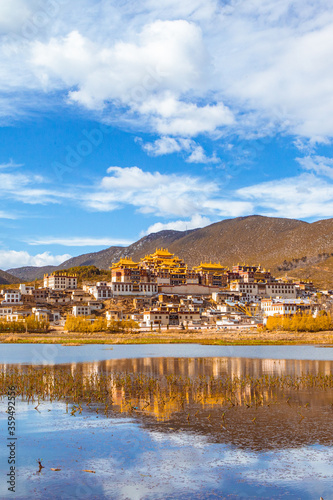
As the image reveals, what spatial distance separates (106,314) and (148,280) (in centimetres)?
3220

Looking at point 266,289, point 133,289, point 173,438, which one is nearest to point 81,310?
point 133,289

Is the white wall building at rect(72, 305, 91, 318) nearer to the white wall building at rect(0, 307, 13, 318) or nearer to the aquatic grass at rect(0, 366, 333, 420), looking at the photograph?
the white wall building at rect(0, 307, 13, 318)

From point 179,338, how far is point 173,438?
2566 inches

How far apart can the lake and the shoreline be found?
149 ft

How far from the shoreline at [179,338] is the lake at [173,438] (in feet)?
149

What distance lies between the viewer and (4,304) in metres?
119

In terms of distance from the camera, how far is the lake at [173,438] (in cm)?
1357

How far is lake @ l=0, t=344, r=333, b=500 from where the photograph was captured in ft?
44.5

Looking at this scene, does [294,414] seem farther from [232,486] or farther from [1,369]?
[1,369]

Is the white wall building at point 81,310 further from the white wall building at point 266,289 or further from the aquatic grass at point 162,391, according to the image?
the aquatic grass at point 162,391

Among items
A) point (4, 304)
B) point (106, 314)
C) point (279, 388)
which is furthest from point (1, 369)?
point (4, 304)

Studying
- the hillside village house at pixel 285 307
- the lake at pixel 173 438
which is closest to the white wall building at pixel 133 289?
the hillside village house at pixel 285 307

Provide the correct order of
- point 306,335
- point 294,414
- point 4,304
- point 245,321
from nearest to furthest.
A: 1. point 294,414
2. point 306,335
3. point 245,321
4. point 4,304

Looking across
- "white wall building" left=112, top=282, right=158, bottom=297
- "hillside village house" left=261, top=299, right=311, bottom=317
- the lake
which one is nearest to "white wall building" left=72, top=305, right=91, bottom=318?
"white wall building" left=112, top=282, right=158, bottom=297
